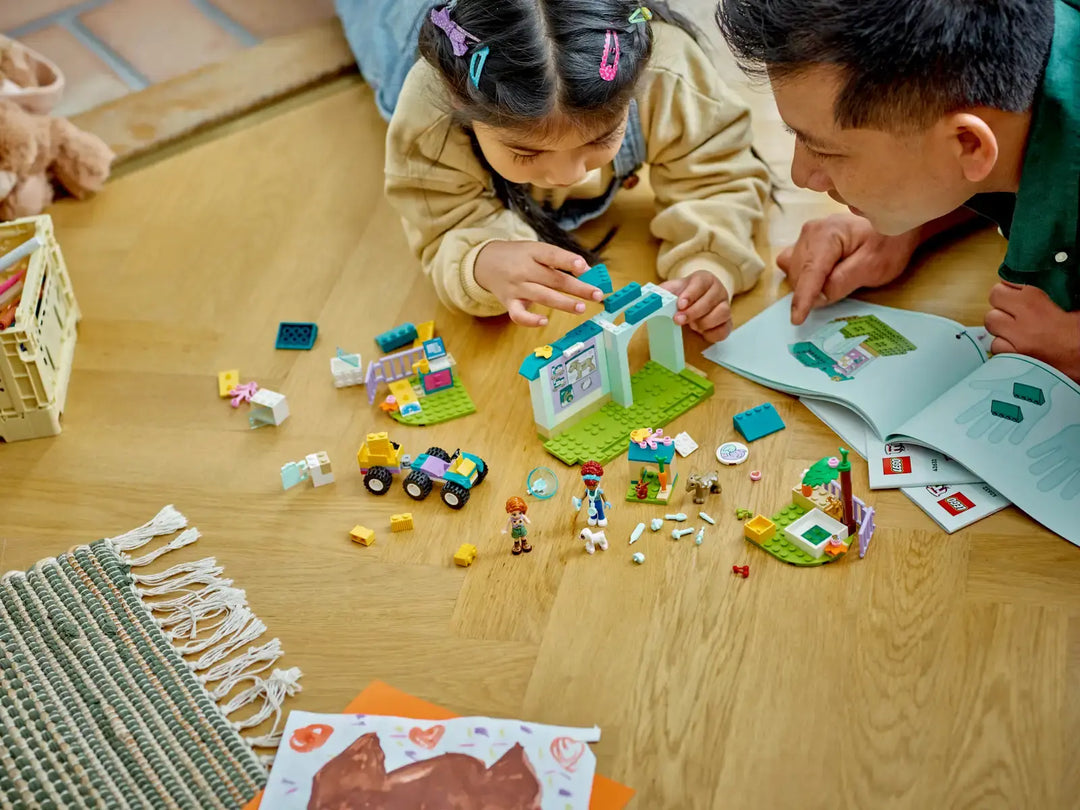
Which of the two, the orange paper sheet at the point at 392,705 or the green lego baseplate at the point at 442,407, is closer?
the orange paper sheet at the point at 392,705

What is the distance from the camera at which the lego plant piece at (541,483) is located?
118cm

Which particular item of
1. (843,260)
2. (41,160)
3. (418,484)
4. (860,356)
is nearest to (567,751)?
(418,484)

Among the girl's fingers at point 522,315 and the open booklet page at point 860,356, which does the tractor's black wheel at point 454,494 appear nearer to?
the girl's fingers at point 522,315

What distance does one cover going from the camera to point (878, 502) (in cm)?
113

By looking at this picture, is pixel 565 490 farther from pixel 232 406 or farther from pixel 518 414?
pixel 232 406

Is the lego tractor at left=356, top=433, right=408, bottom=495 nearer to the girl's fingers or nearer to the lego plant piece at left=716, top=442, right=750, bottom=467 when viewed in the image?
the girl's fingers

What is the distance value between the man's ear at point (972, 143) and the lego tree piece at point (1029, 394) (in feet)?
0.86

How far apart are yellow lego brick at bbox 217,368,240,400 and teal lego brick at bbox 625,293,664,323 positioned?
0.46 meters

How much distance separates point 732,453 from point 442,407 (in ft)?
1.04

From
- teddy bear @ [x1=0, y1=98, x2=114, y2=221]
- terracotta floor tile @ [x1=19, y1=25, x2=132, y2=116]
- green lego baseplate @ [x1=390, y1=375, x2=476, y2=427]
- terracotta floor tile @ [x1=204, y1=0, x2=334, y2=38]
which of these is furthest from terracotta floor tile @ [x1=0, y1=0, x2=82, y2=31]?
green lego baseplate @ [x1=390, y1=375, x2=476, y2=427]

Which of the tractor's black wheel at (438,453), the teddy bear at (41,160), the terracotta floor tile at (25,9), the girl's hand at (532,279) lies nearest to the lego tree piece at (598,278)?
the girl's hand at (532,279)

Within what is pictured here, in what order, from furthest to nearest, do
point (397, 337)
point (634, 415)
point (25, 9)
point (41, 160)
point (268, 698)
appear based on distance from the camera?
point (25, 9), point (41, 160), point (397, 337), point (634, 415), point (268, 698)

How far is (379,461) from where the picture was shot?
3.96ft

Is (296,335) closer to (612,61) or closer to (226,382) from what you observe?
(226,382)
